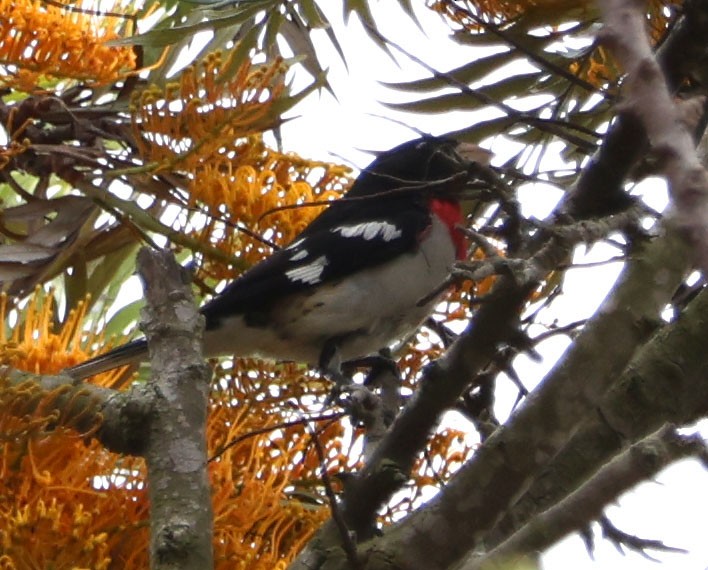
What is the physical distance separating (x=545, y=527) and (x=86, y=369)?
4.45ft

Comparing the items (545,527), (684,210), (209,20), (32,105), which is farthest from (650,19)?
(684,210)

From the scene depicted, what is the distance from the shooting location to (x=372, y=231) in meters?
2.64

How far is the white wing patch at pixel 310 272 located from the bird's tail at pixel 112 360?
39 centimetres

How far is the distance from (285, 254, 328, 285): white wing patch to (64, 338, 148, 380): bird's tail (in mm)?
391

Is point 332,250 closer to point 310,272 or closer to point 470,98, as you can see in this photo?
point 310,272

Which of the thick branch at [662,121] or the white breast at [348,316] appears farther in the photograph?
the white breast at [348,316]

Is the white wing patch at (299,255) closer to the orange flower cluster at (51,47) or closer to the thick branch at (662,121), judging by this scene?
the orange flower cluster at (51,47)

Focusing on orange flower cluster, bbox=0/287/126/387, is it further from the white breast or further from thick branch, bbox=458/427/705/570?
thick branch, bbox=458/427/705/570

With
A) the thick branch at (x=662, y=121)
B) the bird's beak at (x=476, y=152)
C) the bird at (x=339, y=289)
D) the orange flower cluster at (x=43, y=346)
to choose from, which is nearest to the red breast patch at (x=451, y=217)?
the bird at (x=339, y=289)

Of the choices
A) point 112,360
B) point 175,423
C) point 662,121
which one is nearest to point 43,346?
point 112,360

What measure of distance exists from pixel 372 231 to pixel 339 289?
159 mm

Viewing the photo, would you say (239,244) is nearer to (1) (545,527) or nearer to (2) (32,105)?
(2) (32,105)

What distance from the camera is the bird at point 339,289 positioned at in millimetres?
2494

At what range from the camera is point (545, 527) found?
0.79 m
